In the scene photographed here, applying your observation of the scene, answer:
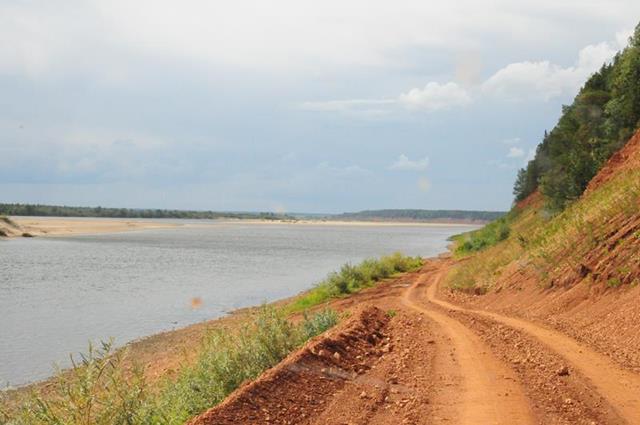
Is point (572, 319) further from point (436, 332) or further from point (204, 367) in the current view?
point (204, 367)

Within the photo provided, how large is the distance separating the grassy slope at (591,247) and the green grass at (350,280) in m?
6.50

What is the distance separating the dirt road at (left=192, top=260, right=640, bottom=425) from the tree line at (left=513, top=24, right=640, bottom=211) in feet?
75.6

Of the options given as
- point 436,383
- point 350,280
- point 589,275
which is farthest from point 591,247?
point 350,280

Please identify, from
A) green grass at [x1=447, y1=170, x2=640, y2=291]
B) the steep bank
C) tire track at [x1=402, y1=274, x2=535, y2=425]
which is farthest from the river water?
green grass at [x1=447, y1=170, x2=640, y2=291]

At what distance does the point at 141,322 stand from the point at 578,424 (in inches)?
952

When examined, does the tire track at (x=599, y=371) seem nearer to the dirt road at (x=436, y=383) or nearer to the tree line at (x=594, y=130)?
the dirt road at (x=436, y=383)

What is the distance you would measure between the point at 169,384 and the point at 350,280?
78.1ft

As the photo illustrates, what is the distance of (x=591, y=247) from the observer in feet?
63.4

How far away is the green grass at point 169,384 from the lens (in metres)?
8.02

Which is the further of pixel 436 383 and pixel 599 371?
pixel 599 371

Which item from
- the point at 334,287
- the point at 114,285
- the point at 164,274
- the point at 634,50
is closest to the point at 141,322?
the point at 334,287

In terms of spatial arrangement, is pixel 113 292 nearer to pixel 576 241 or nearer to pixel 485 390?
pixel 576 241

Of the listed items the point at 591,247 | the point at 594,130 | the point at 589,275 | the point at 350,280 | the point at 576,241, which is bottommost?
the point at 350,280

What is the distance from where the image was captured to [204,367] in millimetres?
11055
